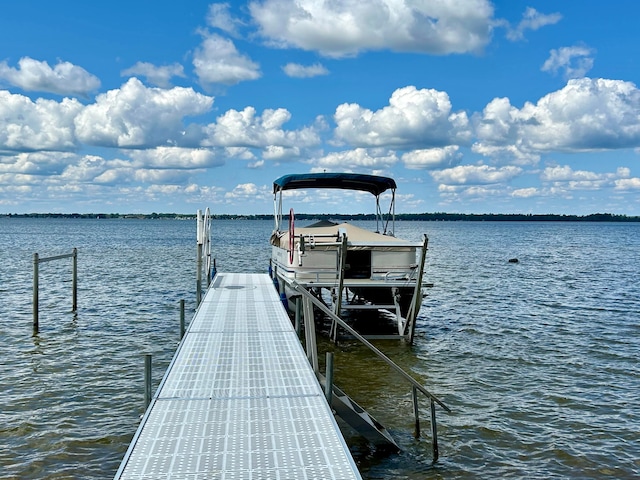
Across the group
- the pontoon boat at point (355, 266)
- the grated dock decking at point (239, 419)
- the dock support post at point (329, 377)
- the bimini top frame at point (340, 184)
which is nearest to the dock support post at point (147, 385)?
the grated dock decking at point (239, 419)

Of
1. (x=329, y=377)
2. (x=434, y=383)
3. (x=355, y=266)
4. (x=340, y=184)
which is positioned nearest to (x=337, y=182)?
(x=340, y=184)

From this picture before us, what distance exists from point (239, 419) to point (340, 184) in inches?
648

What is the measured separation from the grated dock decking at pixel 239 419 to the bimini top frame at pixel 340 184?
1063cm

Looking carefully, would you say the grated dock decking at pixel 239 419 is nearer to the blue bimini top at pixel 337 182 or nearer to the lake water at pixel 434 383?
the lake water at pixel 434 383

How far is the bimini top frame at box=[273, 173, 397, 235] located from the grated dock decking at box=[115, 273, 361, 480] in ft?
34.9

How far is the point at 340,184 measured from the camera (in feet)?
75.1

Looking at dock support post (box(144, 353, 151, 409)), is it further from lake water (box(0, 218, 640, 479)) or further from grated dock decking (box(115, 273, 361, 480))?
lake water (box(0, 218, 640, 479))

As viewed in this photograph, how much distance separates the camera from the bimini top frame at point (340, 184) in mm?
21172

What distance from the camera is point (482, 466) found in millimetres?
9336

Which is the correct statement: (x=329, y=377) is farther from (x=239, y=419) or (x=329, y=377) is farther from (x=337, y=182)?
(x=337, y=182)

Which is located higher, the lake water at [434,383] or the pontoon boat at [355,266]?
the pontoon boat at [355,266]

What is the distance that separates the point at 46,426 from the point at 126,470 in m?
5.92

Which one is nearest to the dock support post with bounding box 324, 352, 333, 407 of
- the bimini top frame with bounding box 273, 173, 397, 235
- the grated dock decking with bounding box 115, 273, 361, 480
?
the grated dock decking with bounding box 115, 273, 361, 480

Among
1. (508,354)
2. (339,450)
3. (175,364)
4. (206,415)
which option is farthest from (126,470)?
(508,354)
